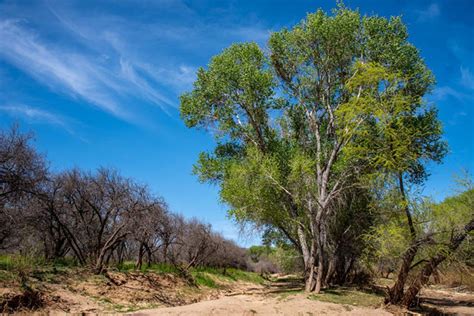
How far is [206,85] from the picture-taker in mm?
24734

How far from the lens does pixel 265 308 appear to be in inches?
597

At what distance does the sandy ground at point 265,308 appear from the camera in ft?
46.0

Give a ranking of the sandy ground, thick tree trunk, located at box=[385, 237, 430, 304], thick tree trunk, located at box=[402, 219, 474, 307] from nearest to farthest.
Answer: the sandy ground < thick tree trunk, located at box=[402, 219, 474, 307] < thick tree trunk, located at box=[385, 237, 430, 304]

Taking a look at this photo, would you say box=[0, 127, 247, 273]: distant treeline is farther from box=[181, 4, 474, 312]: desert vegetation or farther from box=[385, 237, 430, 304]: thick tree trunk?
box=[385, 237, 430, 304]: thick tree trunk

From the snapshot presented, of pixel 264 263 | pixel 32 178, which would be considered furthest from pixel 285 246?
pixel 264 263

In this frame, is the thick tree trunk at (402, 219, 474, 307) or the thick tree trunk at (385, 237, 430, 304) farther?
the thick tree trunk at (385, 237, 430, 304)

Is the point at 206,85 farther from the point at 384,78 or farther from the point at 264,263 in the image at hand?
the point at 264,263

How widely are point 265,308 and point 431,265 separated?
25.3 ft

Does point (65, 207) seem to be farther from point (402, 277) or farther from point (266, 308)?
point (402, 277)

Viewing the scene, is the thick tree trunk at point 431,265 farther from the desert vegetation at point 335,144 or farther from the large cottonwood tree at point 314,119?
the large cottonwood tree at point 314,119

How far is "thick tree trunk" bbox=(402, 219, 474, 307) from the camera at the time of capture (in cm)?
1645

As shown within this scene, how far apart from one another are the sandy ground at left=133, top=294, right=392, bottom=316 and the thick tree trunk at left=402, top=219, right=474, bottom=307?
2.00m

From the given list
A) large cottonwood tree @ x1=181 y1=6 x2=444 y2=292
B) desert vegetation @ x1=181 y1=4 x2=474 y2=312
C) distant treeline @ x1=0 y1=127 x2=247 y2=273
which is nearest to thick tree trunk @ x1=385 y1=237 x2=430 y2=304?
desert vegetation @ x1=181 y1=4 x2=474 y2=312

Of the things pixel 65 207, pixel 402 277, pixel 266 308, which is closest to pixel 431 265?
pixel 402 277
